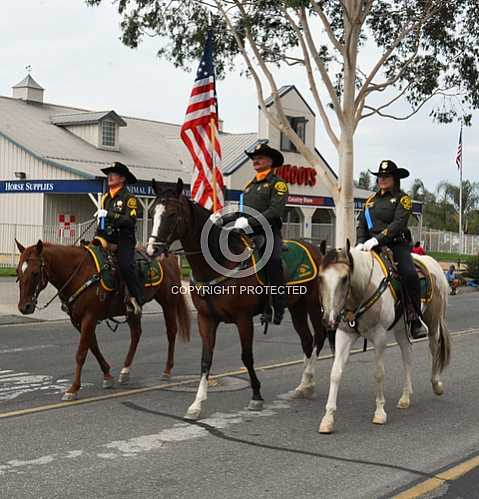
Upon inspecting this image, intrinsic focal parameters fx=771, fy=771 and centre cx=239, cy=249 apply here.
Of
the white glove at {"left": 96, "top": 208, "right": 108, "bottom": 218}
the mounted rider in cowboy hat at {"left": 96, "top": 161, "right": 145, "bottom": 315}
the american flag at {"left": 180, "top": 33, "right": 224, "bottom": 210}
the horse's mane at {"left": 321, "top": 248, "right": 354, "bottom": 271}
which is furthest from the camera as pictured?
the american flag at {"left": 180, "top": 33, "right": 224, "bottom": 210}

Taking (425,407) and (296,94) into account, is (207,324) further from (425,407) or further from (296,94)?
(296,94)

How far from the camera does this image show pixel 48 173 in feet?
112

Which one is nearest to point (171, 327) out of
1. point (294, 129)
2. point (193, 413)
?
point (193, 413)

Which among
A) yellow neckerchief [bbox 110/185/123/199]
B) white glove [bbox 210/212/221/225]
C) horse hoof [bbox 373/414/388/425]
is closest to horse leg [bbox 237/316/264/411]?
white glove [bbox 210/212/221/225]

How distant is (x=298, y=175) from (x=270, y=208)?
34177 millimetres

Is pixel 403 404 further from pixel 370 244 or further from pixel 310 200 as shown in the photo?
pixel 310 200

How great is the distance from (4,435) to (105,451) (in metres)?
1.11

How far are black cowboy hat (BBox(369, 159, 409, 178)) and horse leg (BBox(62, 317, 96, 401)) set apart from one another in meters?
3.76

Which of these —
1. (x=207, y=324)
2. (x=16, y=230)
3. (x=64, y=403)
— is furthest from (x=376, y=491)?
(x=16, y=230)

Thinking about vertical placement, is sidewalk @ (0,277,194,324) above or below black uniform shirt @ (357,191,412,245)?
below

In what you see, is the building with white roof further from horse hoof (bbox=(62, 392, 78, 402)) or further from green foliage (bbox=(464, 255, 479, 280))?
horse hoof (bbox=(62, 392, 78, 402))

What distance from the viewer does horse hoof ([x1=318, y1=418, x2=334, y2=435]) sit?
7.31 metres

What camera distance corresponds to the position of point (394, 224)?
841 centimetres

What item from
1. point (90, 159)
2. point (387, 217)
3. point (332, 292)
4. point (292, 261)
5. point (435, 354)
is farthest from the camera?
point (90, 159)
